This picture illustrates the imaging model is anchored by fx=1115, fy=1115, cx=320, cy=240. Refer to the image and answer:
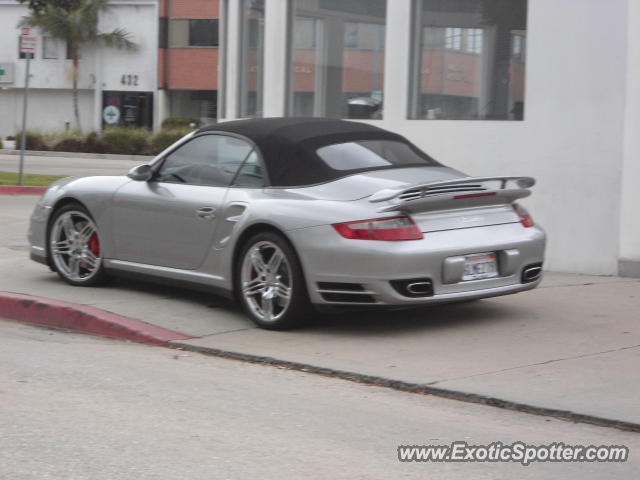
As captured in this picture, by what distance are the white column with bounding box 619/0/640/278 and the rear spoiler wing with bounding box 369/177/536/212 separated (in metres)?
2.65

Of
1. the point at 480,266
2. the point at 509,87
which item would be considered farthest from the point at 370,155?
the point at 509,87

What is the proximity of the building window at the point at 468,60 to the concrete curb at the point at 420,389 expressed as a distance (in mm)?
5249

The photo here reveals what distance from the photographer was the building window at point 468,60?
11375 mm

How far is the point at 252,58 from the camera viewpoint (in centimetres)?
1408

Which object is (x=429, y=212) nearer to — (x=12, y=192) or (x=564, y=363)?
(x=564, y=363)

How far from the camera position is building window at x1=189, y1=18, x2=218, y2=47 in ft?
184

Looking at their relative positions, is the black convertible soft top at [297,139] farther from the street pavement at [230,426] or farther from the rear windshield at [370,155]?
the street pavement at [230,426]

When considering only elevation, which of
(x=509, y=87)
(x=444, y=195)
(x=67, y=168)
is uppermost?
(x=509, y=87)

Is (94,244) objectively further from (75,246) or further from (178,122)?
(178,122)

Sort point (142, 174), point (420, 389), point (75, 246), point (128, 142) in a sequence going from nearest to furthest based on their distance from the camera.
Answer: point (420, 389), point (142, 174), point (75, 246), point (128, 142)

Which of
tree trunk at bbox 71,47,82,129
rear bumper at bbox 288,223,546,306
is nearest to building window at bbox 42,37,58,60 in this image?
tree trunk at bbox 71,47,82,129

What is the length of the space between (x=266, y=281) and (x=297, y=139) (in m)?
1.12

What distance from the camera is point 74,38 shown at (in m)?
57.7

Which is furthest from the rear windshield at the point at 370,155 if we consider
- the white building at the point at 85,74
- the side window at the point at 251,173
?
the white building at the point at 85,74
